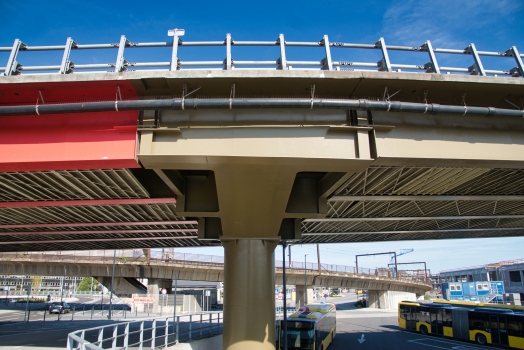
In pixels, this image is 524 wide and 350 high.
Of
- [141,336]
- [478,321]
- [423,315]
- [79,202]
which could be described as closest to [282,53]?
[79,202]

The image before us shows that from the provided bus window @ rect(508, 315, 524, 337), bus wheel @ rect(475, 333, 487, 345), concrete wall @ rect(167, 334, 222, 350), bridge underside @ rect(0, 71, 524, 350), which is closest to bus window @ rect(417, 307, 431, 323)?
bus wheel @ rect(475, 333, 487, 345)

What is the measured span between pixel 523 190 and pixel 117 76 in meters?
15.6

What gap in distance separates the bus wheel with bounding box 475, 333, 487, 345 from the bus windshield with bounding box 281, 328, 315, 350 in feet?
45.4

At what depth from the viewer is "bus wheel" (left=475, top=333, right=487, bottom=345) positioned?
22.0 metres

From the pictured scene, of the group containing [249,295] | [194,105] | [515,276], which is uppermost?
[194,105]

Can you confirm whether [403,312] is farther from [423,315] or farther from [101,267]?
[101,267]

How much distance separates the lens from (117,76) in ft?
24.2

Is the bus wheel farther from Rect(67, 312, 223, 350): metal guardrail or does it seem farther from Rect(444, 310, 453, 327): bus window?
Rect(67, 312, 223, 350): metal guardrail

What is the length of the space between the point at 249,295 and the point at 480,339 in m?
20.2

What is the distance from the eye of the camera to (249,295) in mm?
11422

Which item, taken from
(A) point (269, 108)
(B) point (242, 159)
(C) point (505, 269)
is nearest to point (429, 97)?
(A) point (269, 108)

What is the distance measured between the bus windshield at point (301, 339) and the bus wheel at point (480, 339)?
45.4ft

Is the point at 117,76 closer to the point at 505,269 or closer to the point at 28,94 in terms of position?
the point at 28,94

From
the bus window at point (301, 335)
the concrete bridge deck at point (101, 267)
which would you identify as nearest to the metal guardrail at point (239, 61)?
the bus window at point (301, 335)
